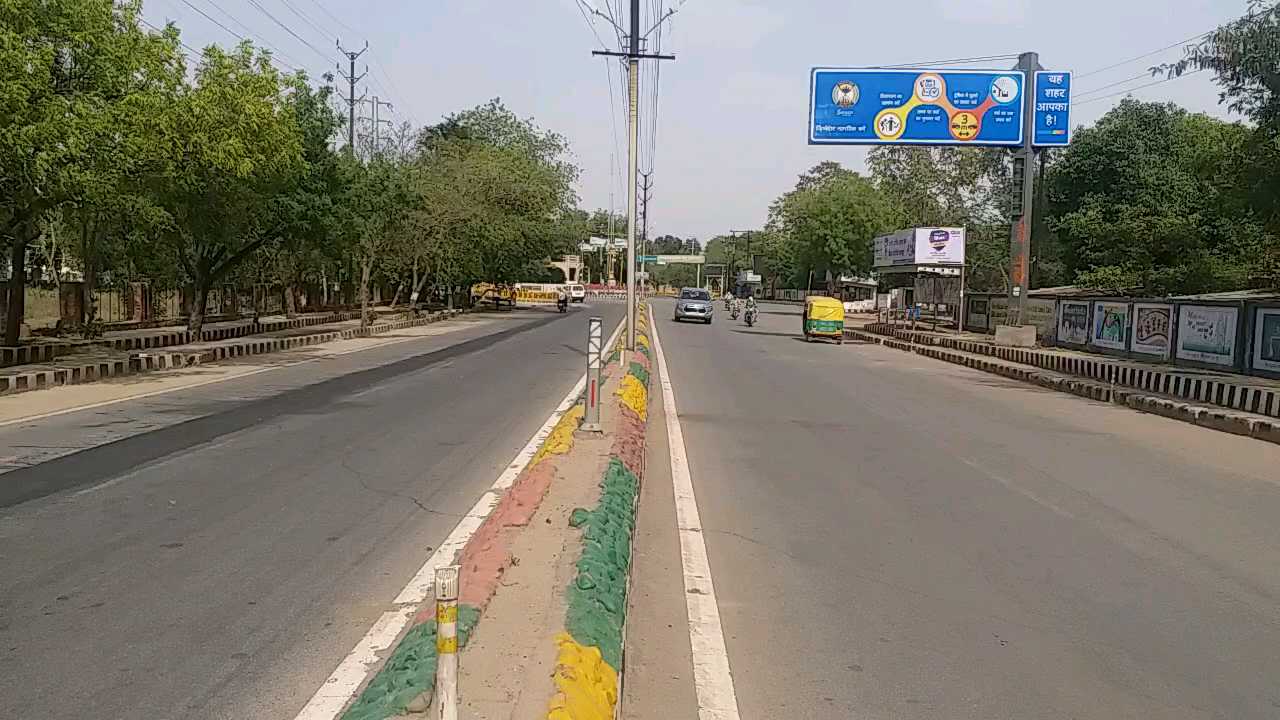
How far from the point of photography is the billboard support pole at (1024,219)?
101 feet

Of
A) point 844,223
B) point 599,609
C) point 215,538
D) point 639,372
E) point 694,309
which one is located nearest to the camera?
point 599,609

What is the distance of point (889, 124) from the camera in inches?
1182

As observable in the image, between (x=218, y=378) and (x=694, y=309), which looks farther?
(x=694, y=309)

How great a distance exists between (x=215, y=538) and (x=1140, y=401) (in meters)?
16.5

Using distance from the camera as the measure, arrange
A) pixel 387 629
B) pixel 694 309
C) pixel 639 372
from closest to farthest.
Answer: pixel 387 629 → pixel 639 372 → pixel 694 309

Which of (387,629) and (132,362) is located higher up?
(387,629)

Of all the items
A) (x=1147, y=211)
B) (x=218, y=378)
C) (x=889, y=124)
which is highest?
(x=889, y=124)

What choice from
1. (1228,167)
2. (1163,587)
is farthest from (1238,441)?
(1228,167)

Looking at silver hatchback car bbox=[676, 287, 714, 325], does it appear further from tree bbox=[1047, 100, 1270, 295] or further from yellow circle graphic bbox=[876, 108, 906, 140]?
yellow circle graphic bbox=[876, 108, 906, 140]

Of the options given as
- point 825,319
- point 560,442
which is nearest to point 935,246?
point 825,319

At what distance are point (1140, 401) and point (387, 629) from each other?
16.8m

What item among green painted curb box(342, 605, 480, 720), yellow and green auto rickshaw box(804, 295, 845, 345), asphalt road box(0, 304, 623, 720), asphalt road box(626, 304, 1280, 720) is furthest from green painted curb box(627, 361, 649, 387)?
yellow and green auto rickshaw box(804, 295, 845, 345)

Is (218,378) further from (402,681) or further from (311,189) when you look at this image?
(402,681)

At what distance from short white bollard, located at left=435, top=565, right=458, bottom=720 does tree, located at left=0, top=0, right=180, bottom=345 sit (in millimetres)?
14515
